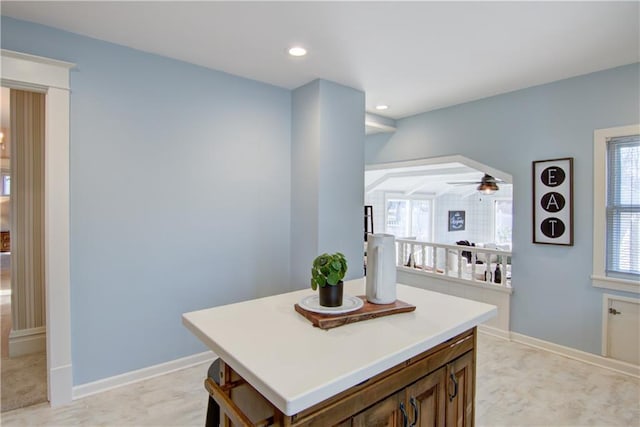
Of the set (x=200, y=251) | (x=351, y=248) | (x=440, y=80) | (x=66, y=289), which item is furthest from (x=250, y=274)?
(x=440, y=80)

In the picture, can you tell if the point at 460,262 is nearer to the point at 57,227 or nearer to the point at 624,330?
the point at 624,330

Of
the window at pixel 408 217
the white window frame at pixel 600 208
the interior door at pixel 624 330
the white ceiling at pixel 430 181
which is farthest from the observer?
the window at pixel 408 217

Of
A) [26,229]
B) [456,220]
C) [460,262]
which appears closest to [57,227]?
[26,229]

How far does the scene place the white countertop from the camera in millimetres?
983

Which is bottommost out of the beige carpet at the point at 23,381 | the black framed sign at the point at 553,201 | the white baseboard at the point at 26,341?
the beige carpet at the point at 23,381

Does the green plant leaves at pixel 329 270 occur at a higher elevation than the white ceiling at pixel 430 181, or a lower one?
lower

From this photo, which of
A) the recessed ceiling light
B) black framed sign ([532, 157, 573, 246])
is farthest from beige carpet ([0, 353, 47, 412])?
black framed sign ([532, 157, 573, 246])

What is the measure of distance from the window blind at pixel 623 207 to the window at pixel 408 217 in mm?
5184

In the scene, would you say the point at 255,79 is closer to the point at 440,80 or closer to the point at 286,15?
the point at 286,15

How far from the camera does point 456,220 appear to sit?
31.4 feet

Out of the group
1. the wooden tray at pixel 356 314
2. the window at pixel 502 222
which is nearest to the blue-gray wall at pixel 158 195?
the wooden tray at pixel 356 314

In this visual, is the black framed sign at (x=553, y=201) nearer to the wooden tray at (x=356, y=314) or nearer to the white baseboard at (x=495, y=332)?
the white baseboard at (x=495, y=332)

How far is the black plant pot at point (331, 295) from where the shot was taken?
4.91 feet

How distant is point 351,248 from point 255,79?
6.00 feet
